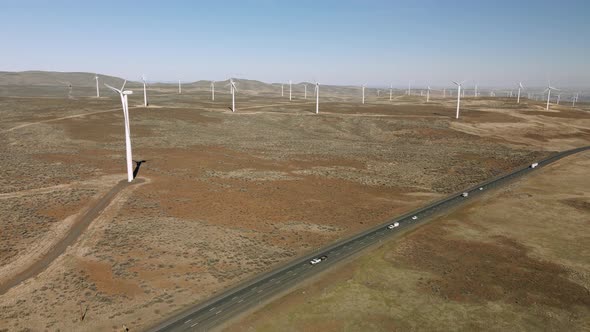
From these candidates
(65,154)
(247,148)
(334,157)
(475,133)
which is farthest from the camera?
(475,133)

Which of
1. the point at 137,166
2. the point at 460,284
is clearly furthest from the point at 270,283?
the point at 137,166

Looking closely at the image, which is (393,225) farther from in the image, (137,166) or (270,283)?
(137,166)

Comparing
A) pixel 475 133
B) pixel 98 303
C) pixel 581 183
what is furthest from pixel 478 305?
pixel 475 133

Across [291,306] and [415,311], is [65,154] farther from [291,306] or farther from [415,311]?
[415,311]

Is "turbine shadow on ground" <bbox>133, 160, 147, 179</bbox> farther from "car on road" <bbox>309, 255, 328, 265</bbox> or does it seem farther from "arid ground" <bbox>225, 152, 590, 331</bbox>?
"arid ground" <bbox>225, 152, 590, 331</bbox>

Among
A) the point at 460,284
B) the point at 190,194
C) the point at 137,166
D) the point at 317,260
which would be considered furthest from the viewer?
the point at 137,166

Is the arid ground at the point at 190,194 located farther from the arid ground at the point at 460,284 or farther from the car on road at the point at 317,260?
the car on road at the point at 317,260

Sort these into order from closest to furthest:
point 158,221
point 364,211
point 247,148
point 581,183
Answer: point 158,221 < point 364,211 < point 581,183 < point 247,148
